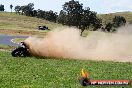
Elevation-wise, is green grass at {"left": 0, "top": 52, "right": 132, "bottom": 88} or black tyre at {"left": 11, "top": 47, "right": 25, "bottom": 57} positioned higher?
green grass at {"left": 0, "top": 52, "right": 132, "bottom": 88}

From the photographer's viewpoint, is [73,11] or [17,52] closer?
[17,52]

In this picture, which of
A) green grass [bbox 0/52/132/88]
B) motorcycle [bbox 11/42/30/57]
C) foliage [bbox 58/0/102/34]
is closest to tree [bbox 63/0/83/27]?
foliage [bbox 58/0/102/34]

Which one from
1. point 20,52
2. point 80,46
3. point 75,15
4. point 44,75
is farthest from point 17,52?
point 75,15

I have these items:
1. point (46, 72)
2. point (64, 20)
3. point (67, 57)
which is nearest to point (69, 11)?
point (64, 20)

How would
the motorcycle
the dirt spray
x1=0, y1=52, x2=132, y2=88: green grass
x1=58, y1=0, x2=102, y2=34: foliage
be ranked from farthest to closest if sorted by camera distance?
1. x1=58, y1=0, x2=102, y2=34: foliage
2. the dirt spray
3. the motorcycle
4. x1=0, y1=52, x2=132, y2=88: green grass

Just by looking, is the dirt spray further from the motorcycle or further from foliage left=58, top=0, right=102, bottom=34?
foliage left=58, top=0, right=102, bottom=34

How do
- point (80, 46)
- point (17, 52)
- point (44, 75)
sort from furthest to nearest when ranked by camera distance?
point (80, 46) → point (17, 52) → point (44, 75)

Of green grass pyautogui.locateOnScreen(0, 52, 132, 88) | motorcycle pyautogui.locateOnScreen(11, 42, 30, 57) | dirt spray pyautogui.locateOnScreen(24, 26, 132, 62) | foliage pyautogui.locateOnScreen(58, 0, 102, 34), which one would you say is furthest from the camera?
foliage pyautogui.locateOnScreen(58, 0, 102, 34)

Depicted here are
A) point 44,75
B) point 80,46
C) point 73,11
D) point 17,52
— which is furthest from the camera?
point 73,11

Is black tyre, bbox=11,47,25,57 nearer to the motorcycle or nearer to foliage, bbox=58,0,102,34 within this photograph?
the motorcycle

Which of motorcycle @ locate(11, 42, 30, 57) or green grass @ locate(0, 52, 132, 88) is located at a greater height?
green grass @ locate(0, 52, 132, 88)

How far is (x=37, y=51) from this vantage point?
4169cm

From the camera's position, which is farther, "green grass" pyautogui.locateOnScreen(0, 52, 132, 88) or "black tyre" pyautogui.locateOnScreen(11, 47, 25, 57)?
"black tyre" pyautogui.locateOnScreen(11, 47, 25, 57)

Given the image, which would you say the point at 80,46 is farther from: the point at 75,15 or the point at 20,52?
the point at 75,15
